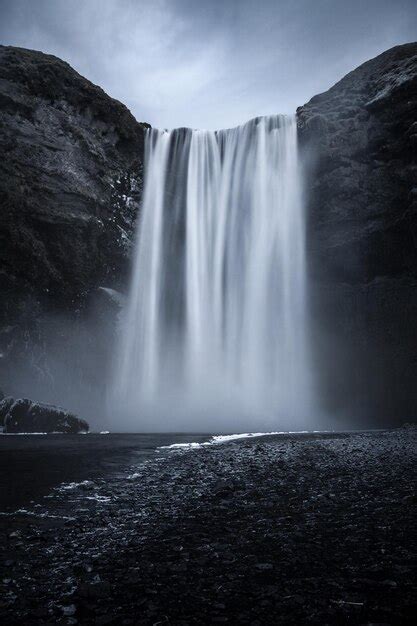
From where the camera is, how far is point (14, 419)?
18.9 metres

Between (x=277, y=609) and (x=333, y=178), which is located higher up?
(x=333, y=178)

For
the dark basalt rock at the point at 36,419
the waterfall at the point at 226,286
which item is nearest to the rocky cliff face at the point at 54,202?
the waterfall at the point at 226,286

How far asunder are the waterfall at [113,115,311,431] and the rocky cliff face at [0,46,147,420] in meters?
3.21

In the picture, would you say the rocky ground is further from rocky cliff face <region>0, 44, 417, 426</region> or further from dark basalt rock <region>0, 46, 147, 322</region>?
dark basalt rock <region>0, 46, 147, 322</region>

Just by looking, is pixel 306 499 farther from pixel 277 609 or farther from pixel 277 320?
pixel 277 320

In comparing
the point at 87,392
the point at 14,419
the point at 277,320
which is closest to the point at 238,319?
the point at 277,320

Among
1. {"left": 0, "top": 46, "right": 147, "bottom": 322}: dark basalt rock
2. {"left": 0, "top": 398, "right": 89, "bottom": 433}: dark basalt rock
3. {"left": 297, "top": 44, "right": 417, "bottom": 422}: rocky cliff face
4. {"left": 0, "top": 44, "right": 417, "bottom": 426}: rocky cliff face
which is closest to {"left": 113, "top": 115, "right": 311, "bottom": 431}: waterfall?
{"left": 0, "top": 44, "right": 417, "bottom": 426}: rocky cliff face

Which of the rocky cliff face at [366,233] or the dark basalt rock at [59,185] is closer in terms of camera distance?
the dark basalt rock at [59,185]

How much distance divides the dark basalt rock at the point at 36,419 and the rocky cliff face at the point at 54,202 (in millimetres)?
7777

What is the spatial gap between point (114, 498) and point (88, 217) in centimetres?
2771

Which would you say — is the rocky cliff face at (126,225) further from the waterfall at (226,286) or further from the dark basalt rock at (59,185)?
the waterfall at (226,286)

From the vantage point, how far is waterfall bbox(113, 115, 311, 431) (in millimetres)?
34094

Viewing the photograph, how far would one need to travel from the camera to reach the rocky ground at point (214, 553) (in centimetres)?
292

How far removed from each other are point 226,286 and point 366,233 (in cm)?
1198
